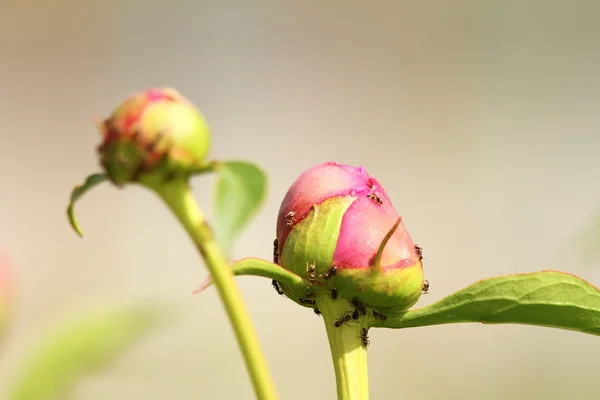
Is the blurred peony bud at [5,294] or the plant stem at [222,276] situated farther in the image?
the blurred peony bud at [5,294]

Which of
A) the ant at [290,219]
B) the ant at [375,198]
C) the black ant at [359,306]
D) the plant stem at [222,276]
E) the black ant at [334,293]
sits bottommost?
the plant stem at [222,276]

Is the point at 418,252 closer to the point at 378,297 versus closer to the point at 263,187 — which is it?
the point at 378,297

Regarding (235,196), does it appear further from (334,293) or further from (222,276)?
(334,293)

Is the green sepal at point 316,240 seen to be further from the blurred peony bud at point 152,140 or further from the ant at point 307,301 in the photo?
the blurred peony bud at point 152,140

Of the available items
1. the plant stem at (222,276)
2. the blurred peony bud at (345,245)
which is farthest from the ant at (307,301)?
the plant stem at (222,276)

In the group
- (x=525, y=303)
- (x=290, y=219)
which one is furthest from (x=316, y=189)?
(x=525, y=303)

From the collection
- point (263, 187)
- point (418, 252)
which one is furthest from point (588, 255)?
point (263, 187)

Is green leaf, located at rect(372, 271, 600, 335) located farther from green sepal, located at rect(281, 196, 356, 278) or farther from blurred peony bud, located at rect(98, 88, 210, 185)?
blurred peony bud, located at rect(98, 88, 210, 185)
